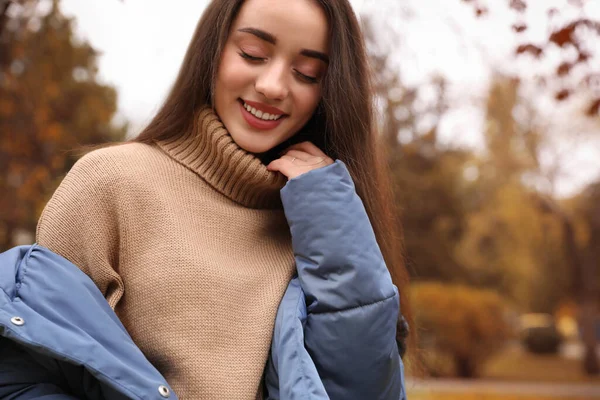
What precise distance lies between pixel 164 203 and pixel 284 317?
440mm

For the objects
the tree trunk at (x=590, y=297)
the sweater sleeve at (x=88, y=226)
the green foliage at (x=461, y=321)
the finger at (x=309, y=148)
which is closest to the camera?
the sweater sleeve at (x=88, y=226)

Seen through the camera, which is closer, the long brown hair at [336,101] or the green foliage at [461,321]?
the long brown hair at [336,101]

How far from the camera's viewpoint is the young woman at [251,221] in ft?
5.30

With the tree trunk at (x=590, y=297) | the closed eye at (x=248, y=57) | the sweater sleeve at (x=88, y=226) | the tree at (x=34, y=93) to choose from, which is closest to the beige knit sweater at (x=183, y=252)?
the sweater sleeve at (x=88, y=226)

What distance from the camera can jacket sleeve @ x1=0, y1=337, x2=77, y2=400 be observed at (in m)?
1.38

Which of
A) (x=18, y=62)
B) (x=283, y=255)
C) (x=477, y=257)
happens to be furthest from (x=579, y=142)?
(x=283, y=255)

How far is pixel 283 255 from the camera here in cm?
189

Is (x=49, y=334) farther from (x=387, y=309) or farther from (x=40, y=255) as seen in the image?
(x=387, y=309)

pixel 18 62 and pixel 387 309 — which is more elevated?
pixel 387 309

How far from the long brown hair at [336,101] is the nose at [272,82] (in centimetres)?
15

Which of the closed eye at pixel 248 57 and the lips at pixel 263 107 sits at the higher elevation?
the closed eye at pixel 248 57

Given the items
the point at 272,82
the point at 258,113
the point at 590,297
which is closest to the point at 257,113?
the point at 258,113

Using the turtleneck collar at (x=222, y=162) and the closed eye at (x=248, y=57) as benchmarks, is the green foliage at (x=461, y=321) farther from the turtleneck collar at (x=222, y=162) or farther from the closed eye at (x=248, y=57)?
the closed eye at (x=248, y=57)

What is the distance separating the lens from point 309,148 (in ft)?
6.50
